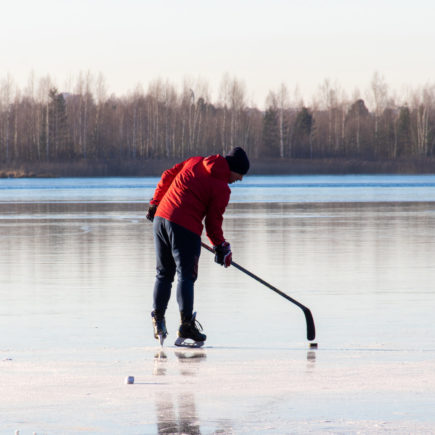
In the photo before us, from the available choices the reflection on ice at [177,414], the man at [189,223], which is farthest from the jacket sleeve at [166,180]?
the reflection on ice at [177,414]

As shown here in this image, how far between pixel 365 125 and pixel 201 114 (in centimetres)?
2246

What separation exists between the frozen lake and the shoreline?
7136 centimetres

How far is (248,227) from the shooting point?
63.8 feet

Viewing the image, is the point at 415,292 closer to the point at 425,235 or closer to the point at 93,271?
the point at 93,271

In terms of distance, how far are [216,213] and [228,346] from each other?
3.14 feet

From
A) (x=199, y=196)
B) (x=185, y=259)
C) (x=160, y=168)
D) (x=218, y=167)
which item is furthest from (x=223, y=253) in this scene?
(x=160, y=168)

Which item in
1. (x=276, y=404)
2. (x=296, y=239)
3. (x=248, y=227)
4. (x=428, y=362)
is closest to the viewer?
(x=276, y=404)

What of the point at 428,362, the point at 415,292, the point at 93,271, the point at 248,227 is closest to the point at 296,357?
the point at 428,362

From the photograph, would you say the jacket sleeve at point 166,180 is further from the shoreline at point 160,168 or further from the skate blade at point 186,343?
the shoreline at point 160,168

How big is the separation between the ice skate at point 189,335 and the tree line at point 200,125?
95.2 m

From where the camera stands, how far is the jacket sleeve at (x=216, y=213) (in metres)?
7.03

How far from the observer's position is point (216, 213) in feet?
23.2

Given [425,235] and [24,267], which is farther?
[425,235]

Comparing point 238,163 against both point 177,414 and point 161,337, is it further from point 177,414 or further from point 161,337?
point 177,414
